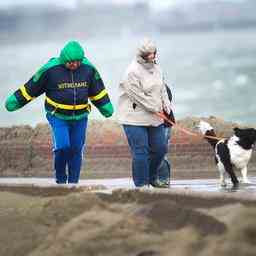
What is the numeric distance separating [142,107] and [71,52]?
3.56 feet

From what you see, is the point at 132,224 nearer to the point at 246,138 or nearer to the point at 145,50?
the point at 145,50

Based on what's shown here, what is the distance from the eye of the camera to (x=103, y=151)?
22047 mm

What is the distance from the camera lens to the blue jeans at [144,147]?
1166cm

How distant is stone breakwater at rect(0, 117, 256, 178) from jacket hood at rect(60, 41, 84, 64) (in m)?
7.60

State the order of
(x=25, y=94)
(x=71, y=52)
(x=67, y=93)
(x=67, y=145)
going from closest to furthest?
(x=71, y=52) → (x=67, y=93) → (x=67, y=145) → (x=25, y=94)

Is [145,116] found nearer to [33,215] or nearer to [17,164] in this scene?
[33,215]

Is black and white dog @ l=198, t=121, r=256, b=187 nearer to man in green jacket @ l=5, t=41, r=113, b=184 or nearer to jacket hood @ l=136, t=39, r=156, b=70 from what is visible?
man in green jacket @ l=5, t=41, r=113, b=184

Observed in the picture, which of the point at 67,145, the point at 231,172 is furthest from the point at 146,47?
the point at 231,172

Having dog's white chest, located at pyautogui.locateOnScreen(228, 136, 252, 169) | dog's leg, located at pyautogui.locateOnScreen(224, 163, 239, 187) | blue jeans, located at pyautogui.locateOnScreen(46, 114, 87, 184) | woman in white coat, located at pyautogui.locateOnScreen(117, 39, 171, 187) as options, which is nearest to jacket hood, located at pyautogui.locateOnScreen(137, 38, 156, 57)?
woman in white coat, located at pyautogui.locateOnScreen(117, 39, 171, 187)

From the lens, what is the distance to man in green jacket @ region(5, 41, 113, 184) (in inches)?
479

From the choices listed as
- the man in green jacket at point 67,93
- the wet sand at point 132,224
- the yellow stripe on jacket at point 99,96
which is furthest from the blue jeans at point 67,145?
the wet sand at point 132,224

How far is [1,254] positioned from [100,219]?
0.80 meters

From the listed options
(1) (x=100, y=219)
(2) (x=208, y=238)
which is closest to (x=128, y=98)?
(1) (x=100, y=219)

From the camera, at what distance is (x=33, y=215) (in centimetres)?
851
